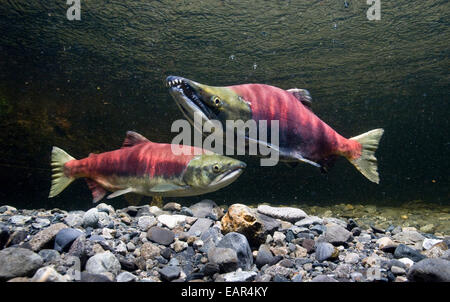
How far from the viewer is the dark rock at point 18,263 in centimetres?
232

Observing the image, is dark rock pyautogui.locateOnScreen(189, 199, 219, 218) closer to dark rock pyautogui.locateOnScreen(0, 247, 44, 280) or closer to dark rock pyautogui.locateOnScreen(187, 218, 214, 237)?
dark rock pyautogui.locateOnScreen(187, 218, 214, 237)

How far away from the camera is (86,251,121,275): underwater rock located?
2500 mm

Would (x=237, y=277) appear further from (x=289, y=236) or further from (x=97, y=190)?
(x=97, y=190)

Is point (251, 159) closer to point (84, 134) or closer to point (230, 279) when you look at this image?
point (84, 134)

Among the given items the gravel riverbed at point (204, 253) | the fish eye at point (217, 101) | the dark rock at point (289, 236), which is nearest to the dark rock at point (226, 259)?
the gravel riverbed at point (204, 253)

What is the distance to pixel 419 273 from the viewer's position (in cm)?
244

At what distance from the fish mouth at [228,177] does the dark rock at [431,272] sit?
1.98m

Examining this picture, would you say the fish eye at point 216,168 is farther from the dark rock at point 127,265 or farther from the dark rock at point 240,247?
the dark rock at point 127,265

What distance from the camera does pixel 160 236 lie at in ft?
10.9

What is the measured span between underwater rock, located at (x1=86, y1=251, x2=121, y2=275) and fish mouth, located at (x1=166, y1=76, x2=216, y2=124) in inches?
64.8

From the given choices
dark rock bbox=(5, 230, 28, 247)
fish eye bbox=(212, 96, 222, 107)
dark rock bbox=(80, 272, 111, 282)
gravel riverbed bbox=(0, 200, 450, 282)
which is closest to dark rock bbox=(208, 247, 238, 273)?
gravel riverbed bbox=(0, 200, 450, 282)

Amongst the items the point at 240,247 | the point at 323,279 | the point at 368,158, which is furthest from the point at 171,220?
the point at 368,158

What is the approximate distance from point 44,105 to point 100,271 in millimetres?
9579
